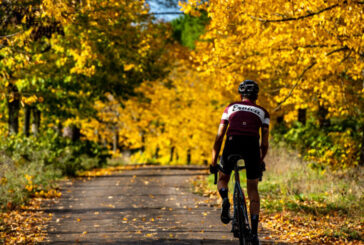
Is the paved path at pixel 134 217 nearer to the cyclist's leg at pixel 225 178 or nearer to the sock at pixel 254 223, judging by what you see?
the cyclist's leg at pixel 225 178

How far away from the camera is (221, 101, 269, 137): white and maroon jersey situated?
586 centimetres

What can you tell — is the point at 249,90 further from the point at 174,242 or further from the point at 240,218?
the point at 174,242

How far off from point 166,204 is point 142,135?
30279 millimetres

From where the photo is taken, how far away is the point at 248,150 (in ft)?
19.3

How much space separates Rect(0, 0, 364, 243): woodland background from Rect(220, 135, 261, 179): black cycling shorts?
2609 millimetres

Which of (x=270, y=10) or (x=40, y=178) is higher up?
(x=270, y=10)

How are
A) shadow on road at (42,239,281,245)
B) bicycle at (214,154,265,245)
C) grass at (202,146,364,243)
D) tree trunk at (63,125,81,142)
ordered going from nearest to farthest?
bicycle at (214,154,265,245) → shadow on road at (42,239,281,245) → grass at (202,146,364,243) → tree trunk at (63,125,81,142)

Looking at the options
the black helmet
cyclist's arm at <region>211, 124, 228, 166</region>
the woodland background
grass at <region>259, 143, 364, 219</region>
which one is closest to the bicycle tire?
cyclist's arm at <region>211, 124, 228, 166</region>

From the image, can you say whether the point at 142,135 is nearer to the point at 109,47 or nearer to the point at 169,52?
the point at 169,52

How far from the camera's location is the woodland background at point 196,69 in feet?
30.0

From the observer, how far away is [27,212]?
10438 millimetres

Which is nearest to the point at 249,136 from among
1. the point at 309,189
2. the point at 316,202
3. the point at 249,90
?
the point at 249,90

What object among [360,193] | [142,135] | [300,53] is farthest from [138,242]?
[142,135]

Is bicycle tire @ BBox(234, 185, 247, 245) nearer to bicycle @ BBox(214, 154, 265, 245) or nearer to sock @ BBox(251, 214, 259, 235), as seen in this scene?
bicycle @ BBox(214, 154, 265, 245)
